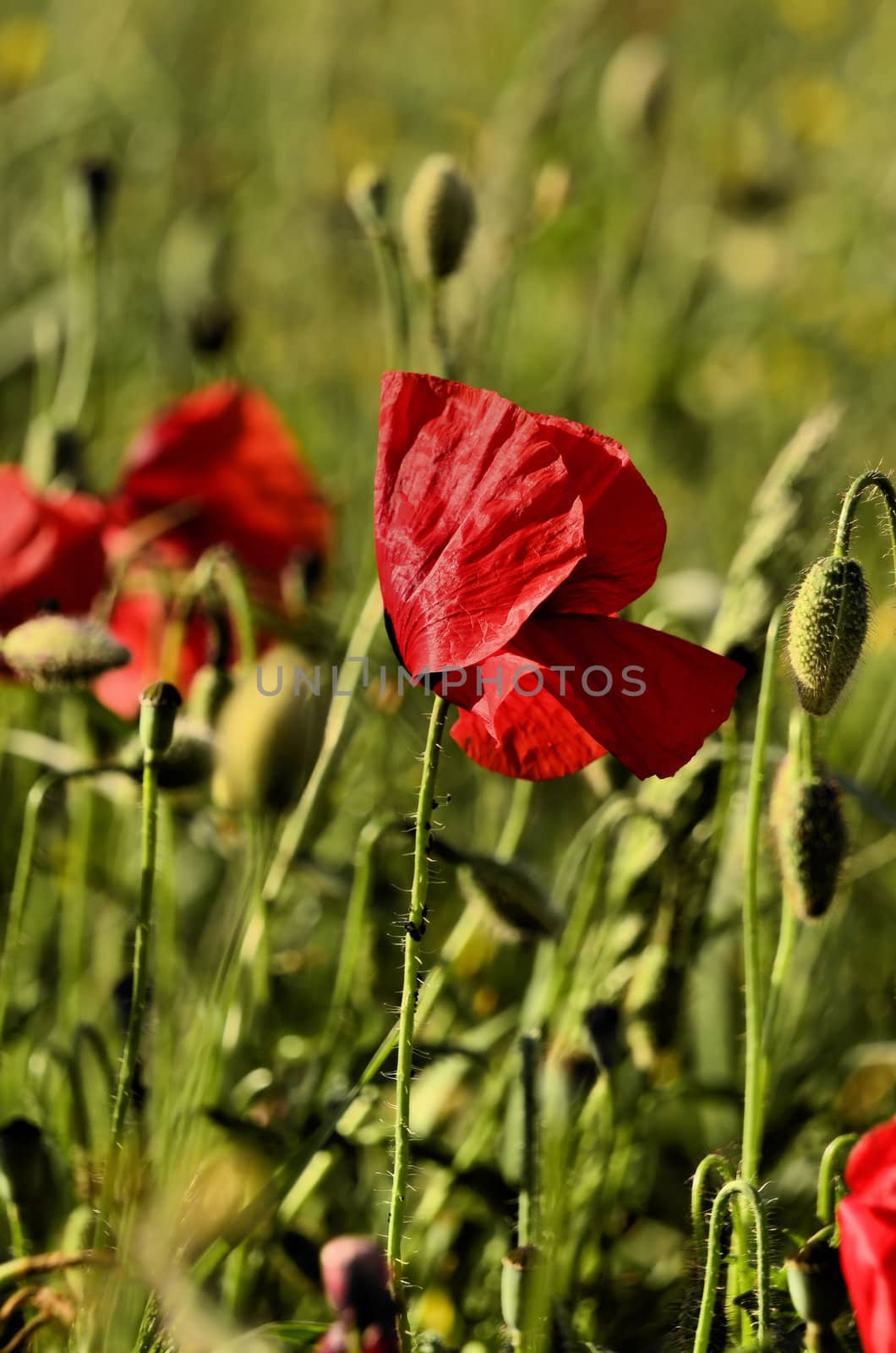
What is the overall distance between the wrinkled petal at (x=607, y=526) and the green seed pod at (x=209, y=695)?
1.27 ft

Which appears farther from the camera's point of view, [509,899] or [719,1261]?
[509,899]

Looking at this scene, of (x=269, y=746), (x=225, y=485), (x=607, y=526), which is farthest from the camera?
(x=225, y=485)

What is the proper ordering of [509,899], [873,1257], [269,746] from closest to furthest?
[873,1257], [269,746], [509,899]

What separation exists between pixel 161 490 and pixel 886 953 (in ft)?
2.58

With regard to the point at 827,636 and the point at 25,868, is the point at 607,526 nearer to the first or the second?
the point at 827,636

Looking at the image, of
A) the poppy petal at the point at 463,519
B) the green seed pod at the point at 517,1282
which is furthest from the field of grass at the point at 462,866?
the poppy petal at the point at 463,519

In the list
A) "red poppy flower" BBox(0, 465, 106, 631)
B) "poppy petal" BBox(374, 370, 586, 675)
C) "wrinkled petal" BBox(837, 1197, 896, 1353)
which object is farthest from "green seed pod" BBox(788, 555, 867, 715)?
"red poppy flower" BBox(0, 465, 106, 631)

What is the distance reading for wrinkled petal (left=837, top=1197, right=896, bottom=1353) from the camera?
613mm

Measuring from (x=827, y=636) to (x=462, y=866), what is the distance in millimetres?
309

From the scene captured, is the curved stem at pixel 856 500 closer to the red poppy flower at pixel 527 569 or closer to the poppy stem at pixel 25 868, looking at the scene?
the red poppy flower at pixel 527 569

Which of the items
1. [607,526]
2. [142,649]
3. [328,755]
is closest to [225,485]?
[142,649]

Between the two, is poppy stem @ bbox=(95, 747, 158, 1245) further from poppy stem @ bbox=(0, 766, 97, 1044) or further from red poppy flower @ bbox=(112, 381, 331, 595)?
red poppy flower @ bbox=(112, 381, 331, 595)

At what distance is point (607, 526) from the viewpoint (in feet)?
2.36

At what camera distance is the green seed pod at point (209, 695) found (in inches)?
41.1
